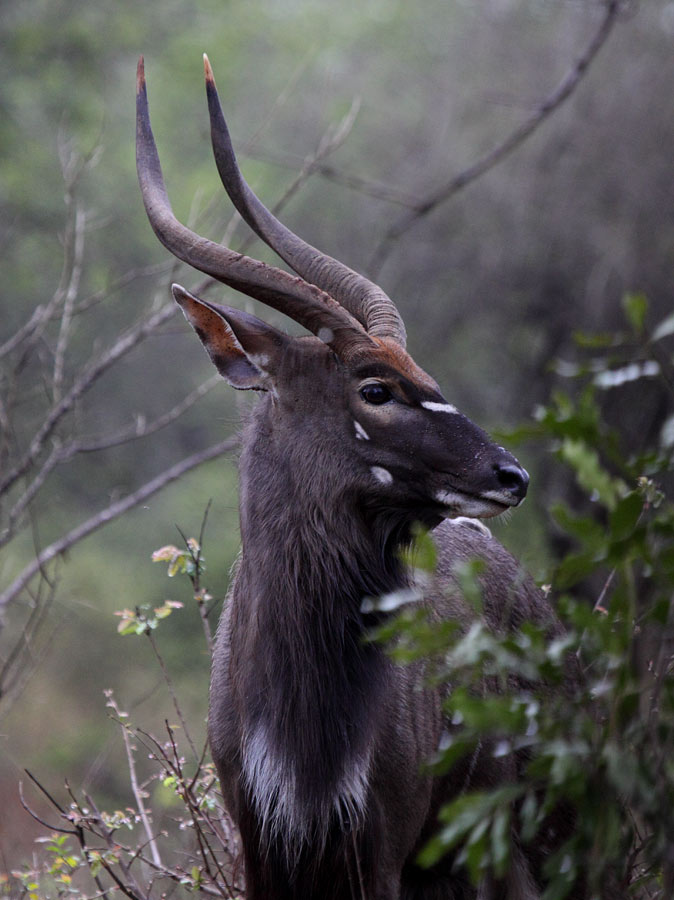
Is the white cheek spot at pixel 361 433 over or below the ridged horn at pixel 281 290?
below

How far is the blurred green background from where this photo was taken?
19078 mm

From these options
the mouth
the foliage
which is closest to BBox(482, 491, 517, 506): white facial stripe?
the mouth

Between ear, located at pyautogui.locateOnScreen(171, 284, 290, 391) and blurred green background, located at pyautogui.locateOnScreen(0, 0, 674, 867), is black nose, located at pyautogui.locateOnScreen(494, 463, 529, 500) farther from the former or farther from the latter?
blurred green background, located at pyautogui.locateOnScreen(0, 0, 674, 867)

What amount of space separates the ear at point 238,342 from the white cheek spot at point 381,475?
0.63m

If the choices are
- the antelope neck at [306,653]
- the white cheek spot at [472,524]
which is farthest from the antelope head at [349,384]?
the white cheek spot at [472,524]

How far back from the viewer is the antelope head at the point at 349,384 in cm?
481

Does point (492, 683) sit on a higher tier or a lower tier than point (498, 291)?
lower

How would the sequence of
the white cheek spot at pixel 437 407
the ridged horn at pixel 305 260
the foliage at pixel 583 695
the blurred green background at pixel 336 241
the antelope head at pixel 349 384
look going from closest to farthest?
the foliage at pixel 583 695 → the antelope head at pixel 349 384 → the white cheek spot at pixel 437 407 → the ridged horn at pixel 305 260 → the blurred green background at pixel 336 241

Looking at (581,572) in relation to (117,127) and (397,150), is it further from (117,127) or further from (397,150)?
(117,127)

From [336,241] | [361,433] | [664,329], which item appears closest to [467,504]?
[361,433]

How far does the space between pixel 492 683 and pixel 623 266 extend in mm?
14118

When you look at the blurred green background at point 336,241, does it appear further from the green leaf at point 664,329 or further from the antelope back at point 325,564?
the green leaf at point 664,329

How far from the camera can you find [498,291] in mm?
20734

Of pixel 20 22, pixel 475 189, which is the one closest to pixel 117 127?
pixel 20 22
